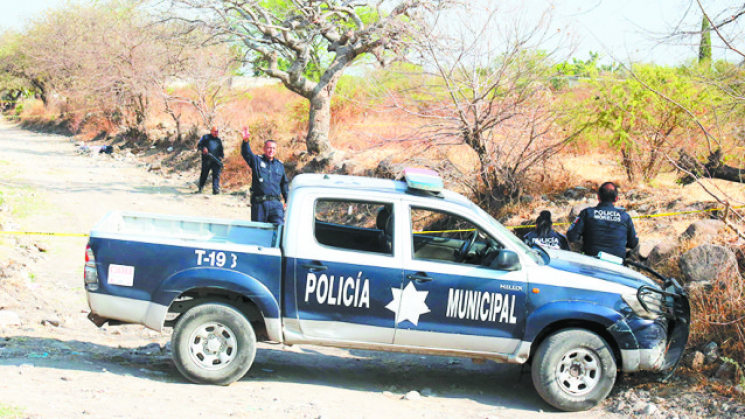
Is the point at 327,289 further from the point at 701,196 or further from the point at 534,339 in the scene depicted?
the point at 701,196

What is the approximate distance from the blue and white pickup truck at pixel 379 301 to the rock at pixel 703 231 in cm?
277

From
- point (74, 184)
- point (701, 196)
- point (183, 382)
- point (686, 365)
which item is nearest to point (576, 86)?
point (701, 196)

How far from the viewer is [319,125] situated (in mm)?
18828

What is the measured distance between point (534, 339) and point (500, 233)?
92cm

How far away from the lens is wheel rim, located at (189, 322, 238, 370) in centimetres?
560

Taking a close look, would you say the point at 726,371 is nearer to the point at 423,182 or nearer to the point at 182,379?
the point at 423,182

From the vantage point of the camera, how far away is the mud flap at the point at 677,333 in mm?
5781

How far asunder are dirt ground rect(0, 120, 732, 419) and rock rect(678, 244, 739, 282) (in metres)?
2.13

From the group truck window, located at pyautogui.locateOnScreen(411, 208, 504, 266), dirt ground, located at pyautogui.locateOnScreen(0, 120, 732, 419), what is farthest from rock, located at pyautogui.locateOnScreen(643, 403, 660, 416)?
truck window, located at pyautogui.locateOnScreen(411, 208, 504, 266)

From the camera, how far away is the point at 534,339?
566 cm

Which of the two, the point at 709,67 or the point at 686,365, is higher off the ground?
the point at 709,67

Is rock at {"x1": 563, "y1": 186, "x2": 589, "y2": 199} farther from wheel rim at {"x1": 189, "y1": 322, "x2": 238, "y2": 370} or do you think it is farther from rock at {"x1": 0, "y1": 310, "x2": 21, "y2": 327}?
rock at {"x1": 0, "y1": 310, "x2": 21, "y2": 327}

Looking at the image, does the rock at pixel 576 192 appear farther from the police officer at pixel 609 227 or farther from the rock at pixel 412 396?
the rock at pixel 412 396

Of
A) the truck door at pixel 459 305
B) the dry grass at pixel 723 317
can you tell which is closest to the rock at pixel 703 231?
the dry grass at pixel 723 317
